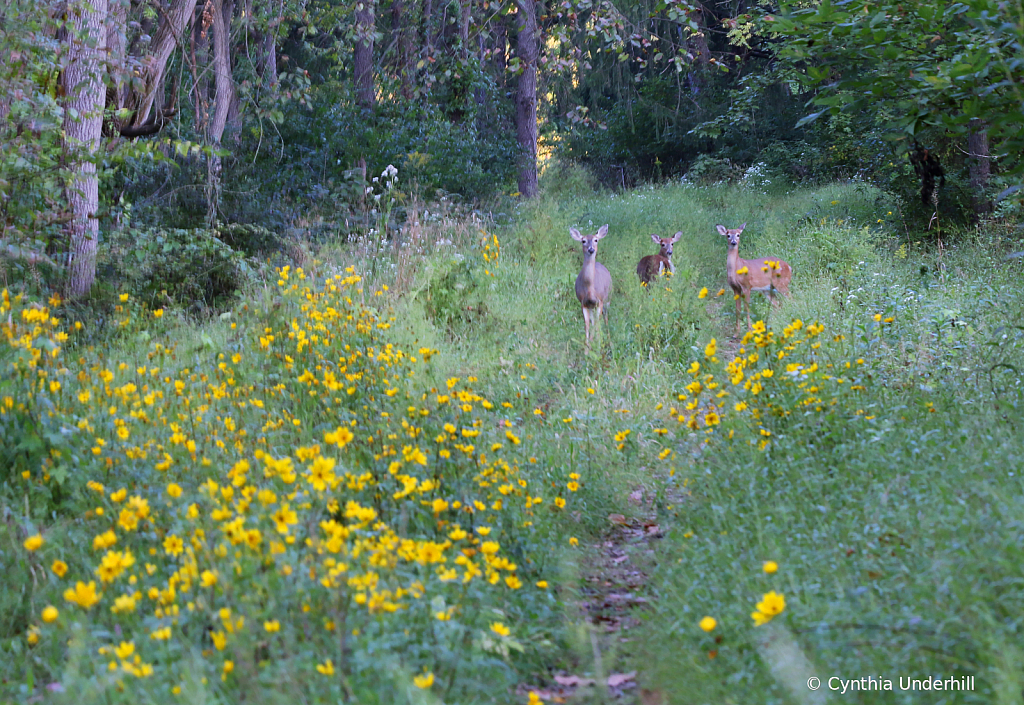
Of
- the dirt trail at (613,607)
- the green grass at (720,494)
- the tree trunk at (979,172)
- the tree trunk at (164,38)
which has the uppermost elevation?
the tree trunk at (164,38)

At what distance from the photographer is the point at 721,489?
4461mm

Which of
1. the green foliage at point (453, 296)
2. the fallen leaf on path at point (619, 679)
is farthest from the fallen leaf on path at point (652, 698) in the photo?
the green foliage at point (453, 296)

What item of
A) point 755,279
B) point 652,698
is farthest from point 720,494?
point 755,279

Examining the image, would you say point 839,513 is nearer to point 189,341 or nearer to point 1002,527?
point 1002,527

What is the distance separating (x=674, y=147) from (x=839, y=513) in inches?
990

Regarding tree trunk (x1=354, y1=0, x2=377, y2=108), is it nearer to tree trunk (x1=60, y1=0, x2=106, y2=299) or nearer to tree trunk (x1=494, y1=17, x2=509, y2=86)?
tree trunk (x1=494, y1=17, x2=509, y2=86)

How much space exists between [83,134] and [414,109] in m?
8.26

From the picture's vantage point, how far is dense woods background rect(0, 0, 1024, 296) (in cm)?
470

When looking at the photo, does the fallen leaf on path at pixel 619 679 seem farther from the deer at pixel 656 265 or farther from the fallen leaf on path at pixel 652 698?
the deer at pixel 656 265

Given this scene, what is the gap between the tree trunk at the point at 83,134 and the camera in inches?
285

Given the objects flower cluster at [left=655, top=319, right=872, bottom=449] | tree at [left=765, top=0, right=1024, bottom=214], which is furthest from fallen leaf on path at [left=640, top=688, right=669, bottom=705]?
tree at [left=765, top=0, right=1024, bottom=214]

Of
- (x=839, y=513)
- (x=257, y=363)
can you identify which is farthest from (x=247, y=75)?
(x=839, y=513)

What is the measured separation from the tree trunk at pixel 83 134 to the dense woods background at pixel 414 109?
21 mm

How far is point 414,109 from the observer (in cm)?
1553
